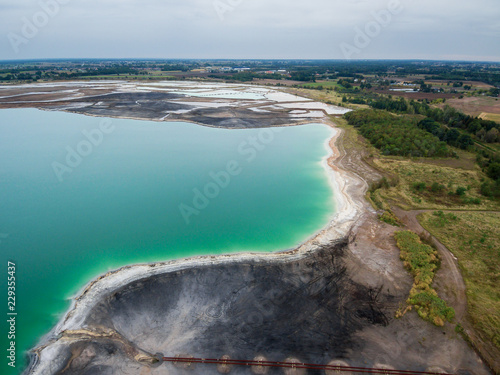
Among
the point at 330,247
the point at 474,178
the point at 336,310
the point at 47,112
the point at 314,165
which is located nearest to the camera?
the point at 336,310

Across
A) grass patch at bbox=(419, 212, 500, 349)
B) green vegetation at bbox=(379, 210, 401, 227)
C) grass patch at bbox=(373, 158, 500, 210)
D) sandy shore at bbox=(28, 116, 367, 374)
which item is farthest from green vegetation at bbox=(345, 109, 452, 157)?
green vegetation at bbox=(379, 210, 401, 227)

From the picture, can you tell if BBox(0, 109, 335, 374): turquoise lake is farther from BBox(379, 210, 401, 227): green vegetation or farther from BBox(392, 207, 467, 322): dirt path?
BBox(392, 207, 467, 322): dirt path

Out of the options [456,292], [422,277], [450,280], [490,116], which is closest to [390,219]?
[450,280]

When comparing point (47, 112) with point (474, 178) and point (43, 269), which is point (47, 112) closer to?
point (43, 269)

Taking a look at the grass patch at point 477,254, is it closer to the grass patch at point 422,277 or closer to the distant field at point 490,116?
the grass patch at point 422,277

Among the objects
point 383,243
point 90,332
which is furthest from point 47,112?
point 383,243
